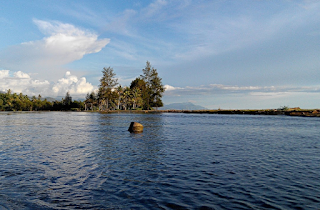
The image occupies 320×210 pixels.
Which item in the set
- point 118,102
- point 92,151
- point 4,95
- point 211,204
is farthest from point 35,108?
point 211,204

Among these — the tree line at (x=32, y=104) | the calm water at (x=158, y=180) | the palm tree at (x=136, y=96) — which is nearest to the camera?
the calm water at (x=158, y=180)

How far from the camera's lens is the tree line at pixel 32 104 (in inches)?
6515

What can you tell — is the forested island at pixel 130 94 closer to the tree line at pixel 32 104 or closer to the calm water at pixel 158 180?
the tree line at pixel 32 104

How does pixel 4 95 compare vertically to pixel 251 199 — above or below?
above

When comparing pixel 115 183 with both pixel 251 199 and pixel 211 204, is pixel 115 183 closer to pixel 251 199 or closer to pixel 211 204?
pixel 211 204

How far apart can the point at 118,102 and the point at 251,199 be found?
133 metres

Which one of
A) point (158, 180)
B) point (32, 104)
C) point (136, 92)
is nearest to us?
point (158, 180)

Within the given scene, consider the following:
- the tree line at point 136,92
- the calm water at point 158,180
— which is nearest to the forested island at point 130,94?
the tree line at point 136,92

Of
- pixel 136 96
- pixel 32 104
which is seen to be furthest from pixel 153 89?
pixel 32 104

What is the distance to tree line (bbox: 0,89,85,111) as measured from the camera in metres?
165

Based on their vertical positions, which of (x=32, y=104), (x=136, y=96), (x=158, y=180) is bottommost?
(x=158, y=180)

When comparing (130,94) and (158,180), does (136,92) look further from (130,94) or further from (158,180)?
(158,180)

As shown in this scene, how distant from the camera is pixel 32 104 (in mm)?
168625

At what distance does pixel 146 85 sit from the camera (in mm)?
136125
